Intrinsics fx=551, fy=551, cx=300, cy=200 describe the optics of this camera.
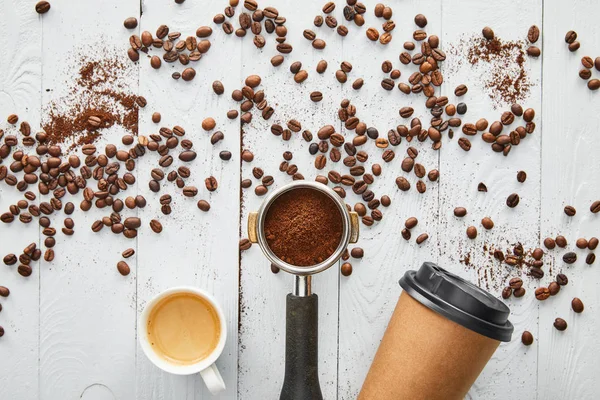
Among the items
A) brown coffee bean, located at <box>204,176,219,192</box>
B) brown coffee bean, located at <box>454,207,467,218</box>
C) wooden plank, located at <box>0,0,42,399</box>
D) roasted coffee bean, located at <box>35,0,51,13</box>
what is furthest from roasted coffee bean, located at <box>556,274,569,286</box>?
roasted coffee bean, located at <box>35,0,51,13</box>

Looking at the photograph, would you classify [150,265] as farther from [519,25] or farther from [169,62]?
[519,25]

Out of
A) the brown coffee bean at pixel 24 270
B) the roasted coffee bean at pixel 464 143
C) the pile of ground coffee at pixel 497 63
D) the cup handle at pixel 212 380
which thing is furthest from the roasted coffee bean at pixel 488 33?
the brown coffee bean at pixel 24 270

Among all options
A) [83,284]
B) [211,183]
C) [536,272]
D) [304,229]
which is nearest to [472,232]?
[536,272]

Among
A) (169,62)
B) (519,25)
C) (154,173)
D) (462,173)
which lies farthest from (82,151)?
(519,25)

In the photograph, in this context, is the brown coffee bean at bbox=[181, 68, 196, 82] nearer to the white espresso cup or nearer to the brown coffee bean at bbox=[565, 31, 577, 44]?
the white espresso cup

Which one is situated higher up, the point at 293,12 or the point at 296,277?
the point at 293,12

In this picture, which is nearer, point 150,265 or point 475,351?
point 475,351

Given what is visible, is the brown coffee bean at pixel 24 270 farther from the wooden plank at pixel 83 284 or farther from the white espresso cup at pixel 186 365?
the white espresso cup at pixel 186 365

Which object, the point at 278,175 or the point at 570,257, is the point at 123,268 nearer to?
the point at 278,175
